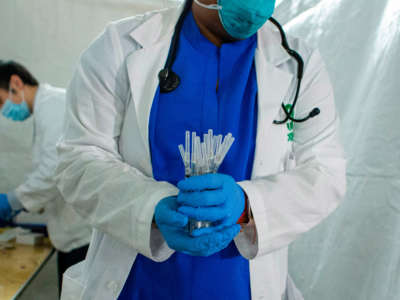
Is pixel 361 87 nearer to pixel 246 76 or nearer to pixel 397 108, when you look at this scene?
pixel 397 108

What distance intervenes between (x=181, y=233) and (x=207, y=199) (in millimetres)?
88

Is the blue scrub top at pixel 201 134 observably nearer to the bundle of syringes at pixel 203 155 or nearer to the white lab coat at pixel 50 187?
the bundle of syringes at pixel 203 155

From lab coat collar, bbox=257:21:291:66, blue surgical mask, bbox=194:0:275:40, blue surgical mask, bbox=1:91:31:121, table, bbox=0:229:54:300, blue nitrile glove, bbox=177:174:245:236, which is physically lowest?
table, bbox=0:229:54:300

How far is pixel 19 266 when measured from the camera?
152cm

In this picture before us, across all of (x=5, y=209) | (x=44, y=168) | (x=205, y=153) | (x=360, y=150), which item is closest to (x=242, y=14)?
(x=205, y=153)

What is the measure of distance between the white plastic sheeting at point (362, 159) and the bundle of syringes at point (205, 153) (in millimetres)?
663

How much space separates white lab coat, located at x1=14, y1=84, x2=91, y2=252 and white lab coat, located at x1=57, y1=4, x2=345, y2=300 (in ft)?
2.80

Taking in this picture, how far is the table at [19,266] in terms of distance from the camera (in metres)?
1.32

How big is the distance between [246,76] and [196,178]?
322 mm

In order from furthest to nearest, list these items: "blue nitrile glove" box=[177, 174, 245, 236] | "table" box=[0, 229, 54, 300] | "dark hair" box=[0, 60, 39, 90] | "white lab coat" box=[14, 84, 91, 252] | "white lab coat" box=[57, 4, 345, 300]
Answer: "dark hair" box=[0, 60, 39, 90] → "white lab coat" box=[14, 84, 91, 252] → "table" box=[0, 229, 54, 300] → "white lab coat" box=[57, 4, 345, 300] → "blue nitrile glove" box=[177, 174, 245, 236]

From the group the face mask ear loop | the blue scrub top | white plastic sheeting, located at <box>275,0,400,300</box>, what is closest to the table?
the blue scrub top

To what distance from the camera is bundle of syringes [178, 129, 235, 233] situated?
563 mm

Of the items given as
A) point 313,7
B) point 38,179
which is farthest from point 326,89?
→ point 38,179

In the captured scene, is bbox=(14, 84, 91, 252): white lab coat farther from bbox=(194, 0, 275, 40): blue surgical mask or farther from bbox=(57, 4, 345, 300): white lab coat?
bbox=(194, 0, 275, 40): blue surgical mask
